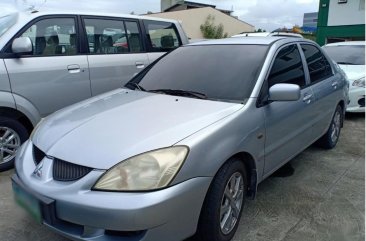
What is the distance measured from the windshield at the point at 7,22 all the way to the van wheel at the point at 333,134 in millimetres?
4018

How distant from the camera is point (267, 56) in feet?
10.8

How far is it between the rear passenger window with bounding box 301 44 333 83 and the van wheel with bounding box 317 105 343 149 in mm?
673

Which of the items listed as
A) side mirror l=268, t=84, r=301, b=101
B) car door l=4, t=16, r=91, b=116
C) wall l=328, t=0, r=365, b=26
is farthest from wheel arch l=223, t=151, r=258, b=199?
wall l=328, t=0, r=365, b=26

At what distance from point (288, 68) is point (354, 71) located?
3973 mm

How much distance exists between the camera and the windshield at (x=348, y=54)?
7406 millimetres

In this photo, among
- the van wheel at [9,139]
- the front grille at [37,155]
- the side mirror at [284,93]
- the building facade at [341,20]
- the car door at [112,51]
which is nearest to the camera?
the front grille at [37,155]

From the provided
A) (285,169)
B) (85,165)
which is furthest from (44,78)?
Answer: (285,169)

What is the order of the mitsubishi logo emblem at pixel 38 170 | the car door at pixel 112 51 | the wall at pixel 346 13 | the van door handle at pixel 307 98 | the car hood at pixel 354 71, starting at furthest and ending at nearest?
the wall at pixel 346 13, the car hood at pixel 354 71, the car door at pixel 112 51, the van door handle at pixel 307 98, the mitsubishi logo emblem at pixel 38 170

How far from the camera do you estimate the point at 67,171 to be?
227cm

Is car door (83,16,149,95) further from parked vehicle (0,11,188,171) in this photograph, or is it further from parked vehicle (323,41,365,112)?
parked vehicle (323,41,365,112)

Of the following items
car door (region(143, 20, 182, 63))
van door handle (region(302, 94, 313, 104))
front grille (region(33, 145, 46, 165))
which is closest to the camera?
front grille (region(33, 145, 46, 165))

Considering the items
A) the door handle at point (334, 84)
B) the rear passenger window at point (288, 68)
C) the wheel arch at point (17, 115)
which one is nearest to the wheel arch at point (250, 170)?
the rear passenger window at point (288, 68)

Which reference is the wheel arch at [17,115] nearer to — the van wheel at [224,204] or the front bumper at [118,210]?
the front bumper at [118,210]

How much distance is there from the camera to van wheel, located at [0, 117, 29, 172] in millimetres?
3928
